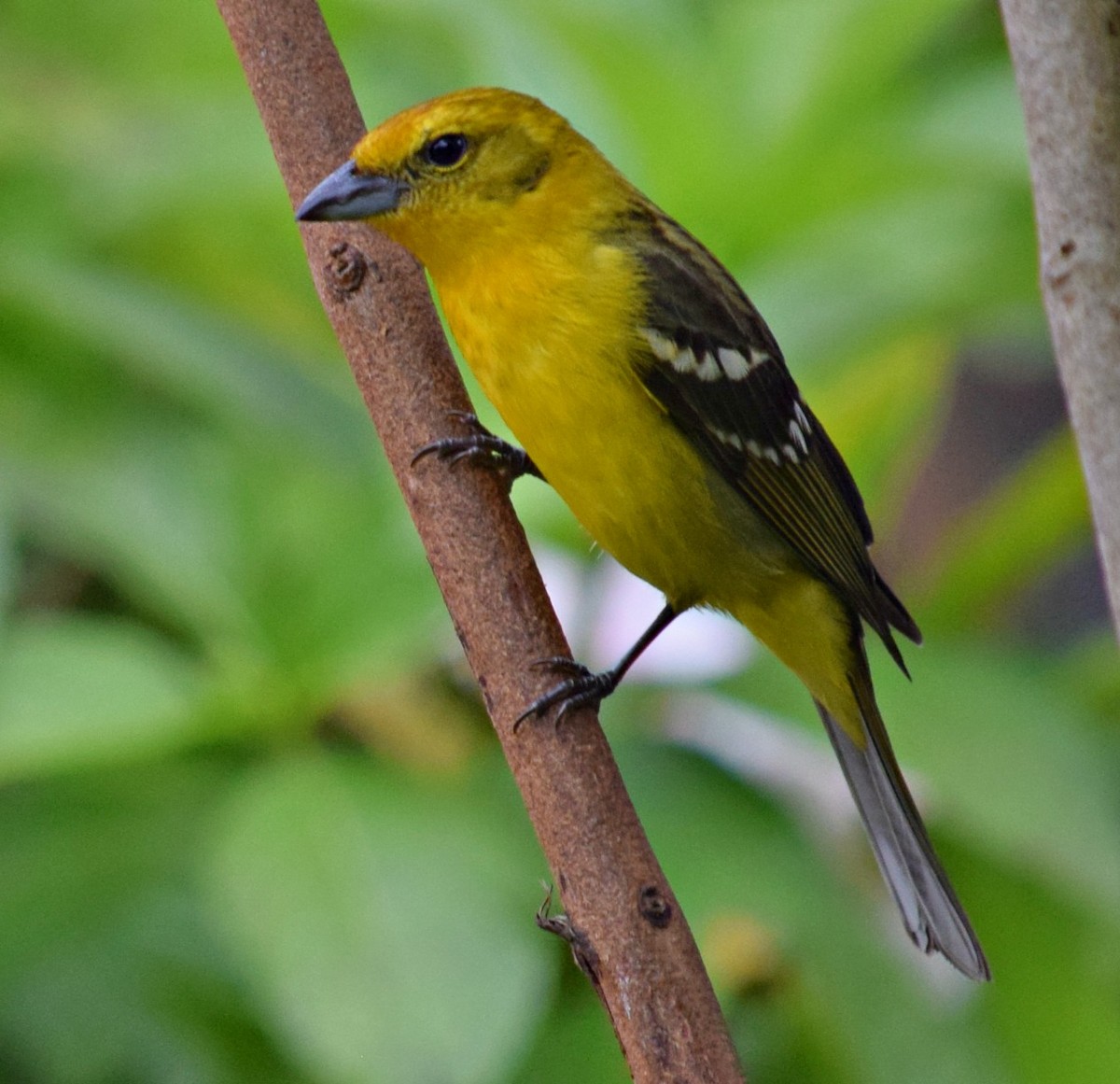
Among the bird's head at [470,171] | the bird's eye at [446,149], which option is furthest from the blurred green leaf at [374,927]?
the bird's eye at [446,149]

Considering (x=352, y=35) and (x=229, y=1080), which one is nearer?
(x=229, y=1080)

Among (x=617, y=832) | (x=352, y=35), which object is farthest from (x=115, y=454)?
(x=617, y=832)

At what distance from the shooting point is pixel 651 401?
Result: 2.14m

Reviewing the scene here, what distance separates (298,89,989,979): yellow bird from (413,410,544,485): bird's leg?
6cm

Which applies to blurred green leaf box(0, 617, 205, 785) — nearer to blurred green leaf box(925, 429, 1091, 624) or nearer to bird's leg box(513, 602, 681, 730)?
bird's leg box(513, 602, 681, 730)

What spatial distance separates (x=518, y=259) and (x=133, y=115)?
153cm

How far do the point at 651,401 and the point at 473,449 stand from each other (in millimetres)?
476

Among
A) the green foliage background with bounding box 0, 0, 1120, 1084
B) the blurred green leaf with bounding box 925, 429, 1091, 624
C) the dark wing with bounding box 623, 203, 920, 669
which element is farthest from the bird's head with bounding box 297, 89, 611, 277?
the blurred green leaf with bounding box 925, 429, 1091, 624

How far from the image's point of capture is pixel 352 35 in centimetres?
347

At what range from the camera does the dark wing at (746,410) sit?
2178 millimetres

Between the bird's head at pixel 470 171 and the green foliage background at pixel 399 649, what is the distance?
0.54m

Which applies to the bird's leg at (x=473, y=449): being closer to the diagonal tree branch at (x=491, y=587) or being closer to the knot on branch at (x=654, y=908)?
the diagonal tree branch at (x=491, y=587)

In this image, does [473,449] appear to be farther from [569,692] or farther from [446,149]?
[446,149]

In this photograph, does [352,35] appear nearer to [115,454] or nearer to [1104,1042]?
[115,454]
